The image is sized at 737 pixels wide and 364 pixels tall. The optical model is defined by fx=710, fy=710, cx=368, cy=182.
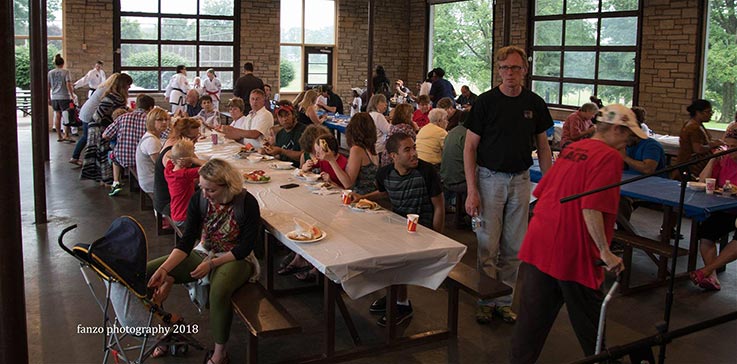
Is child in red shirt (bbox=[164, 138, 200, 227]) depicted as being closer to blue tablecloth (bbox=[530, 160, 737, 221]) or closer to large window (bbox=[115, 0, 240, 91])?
blue tablecloth (bbox=[530, 160, 737, 221])

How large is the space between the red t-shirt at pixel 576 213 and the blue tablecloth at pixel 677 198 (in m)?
1.98

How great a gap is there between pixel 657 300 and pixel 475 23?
12.6 metres

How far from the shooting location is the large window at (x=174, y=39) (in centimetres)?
1627

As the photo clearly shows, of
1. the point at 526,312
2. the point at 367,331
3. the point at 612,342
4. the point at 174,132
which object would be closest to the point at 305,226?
the point at 367,331

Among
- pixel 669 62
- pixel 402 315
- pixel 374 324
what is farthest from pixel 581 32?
pixel 374 324

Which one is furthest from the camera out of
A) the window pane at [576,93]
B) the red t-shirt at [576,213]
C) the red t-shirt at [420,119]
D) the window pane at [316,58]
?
the window pane at [316,58]

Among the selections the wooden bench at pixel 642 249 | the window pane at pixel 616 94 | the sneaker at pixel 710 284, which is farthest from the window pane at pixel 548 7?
the sneaker at pixel 710 284

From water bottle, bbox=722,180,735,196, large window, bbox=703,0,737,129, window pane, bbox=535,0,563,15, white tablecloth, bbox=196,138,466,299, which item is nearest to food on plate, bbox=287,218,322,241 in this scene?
white tablecloth, bbox=196,138,466,299

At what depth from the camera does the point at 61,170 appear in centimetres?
1016

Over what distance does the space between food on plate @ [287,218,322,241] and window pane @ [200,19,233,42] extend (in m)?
13.9

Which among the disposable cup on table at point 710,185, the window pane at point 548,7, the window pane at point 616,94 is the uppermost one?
the window pane at point 548,7

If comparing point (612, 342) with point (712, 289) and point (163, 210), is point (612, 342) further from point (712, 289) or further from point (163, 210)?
point (163, 210)

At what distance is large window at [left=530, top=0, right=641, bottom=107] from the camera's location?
12.9 metres

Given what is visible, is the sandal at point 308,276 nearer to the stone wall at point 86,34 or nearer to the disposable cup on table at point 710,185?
the disposable cup on table at point 710,185
